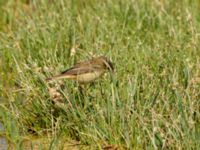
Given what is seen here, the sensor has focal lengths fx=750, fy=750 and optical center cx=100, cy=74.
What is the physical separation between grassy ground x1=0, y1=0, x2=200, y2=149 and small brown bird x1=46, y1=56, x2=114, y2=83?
0.36 feet

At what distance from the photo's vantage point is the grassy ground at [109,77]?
6438mm

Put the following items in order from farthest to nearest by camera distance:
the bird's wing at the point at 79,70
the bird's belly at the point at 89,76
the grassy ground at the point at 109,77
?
the bird's belly at the point at 89,76 → the bird's wing at the point at 79,70 → the grassy ground at the point at 109,77

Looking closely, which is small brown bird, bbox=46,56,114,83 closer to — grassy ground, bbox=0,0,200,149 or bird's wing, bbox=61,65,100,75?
bird's wing, bbox=61,65,100,75

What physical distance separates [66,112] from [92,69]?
2.33ft

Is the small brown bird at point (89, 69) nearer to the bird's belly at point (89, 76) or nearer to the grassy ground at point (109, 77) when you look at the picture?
the bird's belly at point (89, 76)

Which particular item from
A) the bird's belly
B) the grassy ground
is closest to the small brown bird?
the bird's belly

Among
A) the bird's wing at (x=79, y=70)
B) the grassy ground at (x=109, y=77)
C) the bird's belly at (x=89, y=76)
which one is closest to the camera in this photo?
the grassy ground at (x=109, y=77)

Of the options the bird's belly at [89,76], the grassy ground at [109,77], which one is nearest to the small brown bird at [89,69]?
the bird's belly at [89,76]

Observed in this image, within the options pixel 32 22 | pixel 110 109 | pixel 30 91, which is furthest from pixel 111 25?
pixel 110 109

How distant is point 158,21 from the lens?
995 centimetres

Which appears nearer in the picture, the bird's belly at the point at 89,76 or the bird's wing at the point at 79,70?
the bird's wing at the point at 79,70

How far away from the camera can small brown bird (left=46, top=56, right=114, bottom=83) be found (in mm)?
7496

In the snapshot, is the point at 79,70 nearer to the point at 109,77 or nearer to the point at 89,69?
the point at 89,69

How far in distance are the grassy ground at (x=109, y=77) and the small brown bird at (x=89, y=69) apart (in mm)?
109
